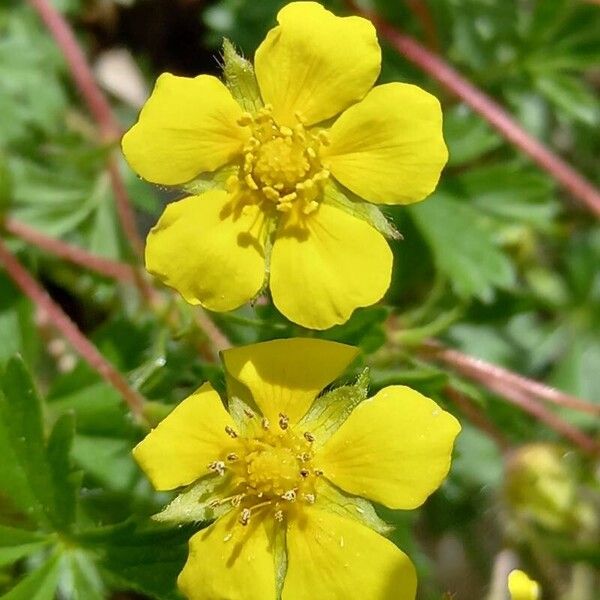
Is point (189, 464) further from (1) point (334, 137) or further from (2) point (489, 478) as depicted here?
(2) point (489, 478)

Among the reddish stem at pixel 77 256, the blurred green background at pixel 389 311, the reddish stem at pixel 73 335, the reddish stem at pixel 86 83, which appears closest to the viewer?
the blurred green background at pixel 389 311

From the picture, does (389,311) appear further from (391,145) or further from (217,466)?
(217,466)

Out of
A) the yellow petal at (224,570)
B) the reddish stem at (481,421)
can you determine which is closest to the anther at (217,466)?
the yellow petal at (224,570)

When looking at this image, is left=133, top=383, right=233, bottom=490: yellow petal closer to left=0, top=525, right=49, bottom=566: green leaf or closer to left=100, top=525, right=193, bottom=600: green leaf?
left=100, top=525, right=193, bottom=600: green leaf

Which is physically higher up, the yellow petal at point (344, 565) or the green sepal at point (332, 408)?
the green sepal at point (332, 408)

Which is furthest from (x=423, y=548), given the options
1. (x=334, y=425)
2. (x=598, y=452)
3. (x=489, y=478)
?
(x=334, y=425)

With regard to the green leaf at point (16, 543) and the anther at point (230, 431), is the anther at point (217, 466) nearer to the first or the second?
the anther at point (230, 431)

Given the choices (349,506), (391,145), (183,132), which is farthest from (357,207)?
(349,506)

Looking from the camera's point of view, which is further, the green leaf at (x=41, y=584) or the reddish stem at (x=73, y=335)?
the reddish stem at (x=73, y=335)
